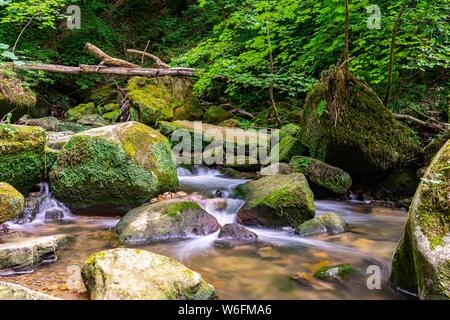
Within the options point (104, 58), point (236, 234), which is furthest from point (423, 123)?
point (104, 58)

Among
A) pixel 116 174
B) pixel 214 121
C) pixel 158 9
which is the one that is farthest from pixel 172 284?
pixel 158 9

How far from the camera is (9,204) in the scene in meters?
4.47

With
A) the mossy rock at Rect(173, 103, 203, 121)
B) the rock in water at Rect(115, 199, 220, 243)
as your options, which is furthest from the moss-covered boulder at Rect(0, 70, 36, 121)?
the rock in water at Rect(115, 199, 220, 243)

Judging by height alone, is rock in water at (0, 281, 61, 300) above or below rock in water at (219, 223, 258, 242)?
above

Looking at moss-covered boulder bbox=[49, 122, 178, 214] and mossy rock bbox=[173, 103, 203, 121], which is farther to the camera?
mossy rock bbox=[173, 103, 203, 121]

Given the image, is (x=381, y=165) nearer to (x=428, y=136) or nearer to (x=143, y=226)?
(x=428, y=136)

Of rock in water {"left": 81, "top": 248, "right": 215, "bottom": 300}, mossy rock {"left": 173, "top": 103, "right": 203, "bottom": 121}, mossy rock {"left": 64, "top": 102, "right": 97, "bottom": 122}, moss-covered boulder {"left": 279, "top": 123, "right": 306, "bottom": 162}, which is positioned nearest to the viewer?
rock in water {"left": 81, "top": 248, "right": 215, "bottom": 300}

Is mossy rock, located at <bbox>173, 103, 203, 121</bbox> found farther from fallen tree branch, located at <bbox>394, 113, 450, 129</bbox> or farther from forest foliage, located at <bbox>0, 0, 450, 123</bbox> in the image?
fallen tree branch, located at <bbox>394, 113, 450, 129</bbox>

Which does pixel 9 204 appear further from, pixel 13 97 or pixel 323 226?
pixel 13 97

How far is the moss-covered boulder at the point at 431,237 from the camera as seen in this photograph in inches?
94.4

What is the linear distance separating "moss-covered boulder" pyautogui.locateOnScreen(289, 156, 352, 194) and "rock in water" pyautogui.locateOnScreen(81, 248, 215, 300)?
3.81m

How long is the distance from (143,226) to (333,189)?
364 centimetres

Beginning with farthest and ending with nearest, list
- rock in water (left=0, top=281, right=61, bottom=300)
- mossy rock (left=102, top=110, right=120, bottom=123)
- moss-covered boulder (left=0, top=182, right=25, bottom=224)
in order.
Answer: mossy rock (left=102, top=110, right=120, bottom=123), moss-covered boulder (left=0, top=182, right=25, bottom=224), rock in water (left=0, top=281, right=61, bottom=300)

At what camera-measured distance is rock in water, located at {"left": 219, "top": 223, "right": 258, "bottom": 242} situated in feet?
14.9
